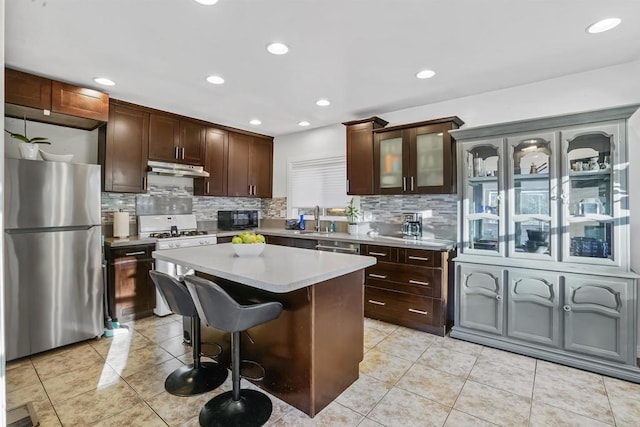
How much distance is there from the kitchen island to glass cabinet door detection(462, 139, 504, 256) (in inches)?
57.6

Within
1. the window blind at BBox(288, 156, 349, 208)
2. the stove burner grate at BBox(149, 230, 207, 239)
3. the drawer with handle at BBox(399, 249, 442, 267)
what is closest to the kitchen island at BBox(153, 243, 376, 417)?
the drawer with handle at BBox(399, 249, 442, 267)

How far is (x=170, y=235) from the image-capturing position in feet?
13.0

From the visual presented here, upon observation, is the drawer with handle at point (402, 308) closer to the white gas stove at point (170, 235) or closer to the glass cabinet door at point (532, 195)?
the glass cabinet door at point (532, 195)

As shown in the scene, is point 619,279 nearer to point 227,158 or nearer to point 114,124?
point 227,158

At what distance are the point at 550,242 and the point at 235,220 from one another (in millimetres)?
4128

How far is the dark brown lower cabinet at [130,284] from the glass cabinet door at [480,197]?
3.48 metres

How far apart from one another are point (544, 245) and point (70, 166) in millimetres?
4284

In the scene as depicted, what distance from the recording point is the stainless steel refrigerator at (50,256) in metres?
2.59

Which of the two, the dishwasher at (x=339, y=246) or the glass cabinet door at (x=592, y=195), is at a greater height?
the glass cabinet door at (x=592, y=195)

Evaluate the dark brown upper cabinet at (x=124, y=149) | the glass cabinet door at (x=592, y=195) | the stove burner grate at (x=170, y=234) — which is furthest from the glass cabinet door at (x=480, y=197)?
the dark brown upper cabinet at (x=124, y=149)

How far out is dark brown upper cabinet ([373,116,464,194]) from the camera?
3471mm

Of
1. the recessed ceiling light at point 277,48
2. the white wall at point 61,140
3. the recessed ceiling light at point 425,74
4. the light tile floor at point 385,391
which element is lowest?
the light tile floor at point 385,391

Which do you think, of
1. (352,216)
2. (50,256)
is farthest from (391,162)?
(50,256)

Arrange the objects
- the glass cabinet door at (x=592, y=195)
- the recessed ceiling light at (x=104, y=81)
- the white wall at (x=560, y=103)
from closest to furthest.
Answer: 1. the glass cabinet door at (x=592, y=195)
2. the white wall at (x=560, y=103)
3. the recessed ceiling light at (x=104, y=81)
